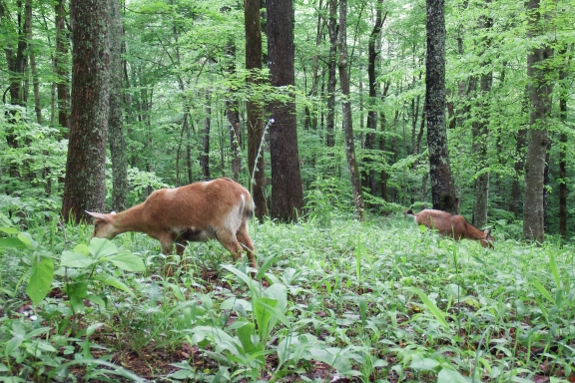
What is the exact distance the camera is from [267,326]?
2.15 meters

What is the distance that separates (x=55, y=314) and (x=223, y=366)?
99cm

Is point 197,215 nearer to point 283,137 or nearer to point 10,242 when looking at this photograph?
point 10,242

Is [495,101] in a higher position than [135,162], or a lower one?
higher

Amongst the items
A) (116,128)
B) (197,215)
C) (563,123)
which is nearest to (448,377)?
(197,215)

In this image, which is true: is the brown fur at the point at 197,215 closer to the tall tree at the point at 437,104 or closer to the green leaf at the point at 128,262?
the green leaf at the point at 128,262

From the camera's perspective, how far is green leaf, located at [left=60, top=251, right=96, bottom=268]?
6.53 feet

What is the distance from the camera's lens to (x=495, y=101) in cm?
1264

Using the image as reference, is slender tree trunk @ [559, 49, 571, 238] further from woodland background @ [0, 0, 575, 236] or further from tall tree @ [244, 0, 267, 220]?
tall tree @ [244, 0, 267, 220]

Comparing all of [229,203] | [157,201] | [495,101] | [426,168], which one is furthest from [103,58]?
[426,168]

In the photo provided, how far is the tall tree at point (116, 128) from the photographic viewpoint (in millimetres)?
9656

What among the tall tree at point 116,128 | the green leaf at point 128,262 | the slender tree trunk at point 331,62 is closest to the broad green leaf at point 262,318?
the green leaf at point 128,262

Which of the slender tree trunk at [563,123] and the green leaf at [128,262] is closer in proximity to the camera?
the green leaf at [128,262]

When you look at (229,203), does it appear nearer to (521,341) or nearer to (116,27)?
(521,341)

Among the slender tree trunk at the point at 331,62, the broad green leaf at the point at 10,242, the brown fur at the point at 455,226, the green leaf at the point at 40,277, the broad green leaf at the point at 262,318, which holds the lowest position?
the brown fur at the point at 455,226
